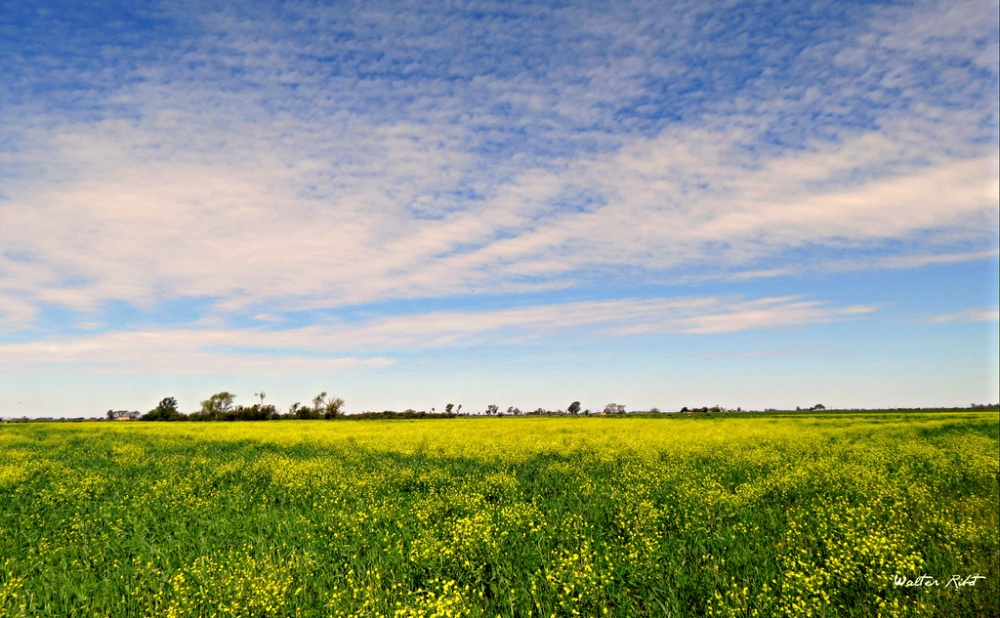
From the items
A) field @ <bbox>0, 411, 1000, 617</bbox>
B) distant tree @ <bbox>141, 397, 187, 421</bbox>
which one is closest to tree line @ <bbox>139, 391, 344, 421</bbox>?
distant tree @ <bbox>141, 397, 187, 421</bbox>

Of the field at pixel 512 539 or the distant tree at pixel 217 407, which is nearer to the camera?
the field at pixel 512 539

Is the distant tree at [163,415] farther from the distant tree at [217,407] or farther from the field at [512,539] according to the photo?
the field at [512,539]

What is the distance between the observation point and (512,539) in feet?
30.2

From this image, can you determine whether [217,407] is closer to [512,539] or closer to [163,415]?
[163,415]

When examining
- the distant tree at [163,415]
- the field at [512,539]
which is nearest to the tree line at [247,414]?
the distant tree at [163,415]

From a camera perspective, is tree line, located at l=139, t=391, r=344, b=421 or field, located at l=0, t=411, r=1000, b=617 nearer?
field, located at l=0, t=411, r=1000, b=617

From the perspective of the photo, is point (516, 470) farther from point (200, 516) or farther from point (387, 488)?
point (200, 516)

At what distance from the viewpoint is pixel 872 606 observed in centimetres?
683

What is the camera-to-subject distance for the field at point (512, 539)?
7.08m

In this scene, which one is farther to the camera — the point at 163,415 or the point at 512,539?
the point at 163,415

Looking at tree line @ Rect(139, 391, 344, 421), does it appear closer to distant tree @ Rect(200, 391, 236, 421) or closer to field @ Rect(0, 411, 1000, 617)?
distant tree @ Rect(200, 391, 236, 421)

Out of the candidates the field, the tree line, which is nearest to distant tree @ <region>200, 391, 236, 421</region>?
the tree line

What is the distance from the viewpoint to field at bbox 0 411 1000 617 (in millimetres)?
7078

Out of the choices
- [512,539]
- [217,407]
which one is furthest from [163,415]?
[512,539]
